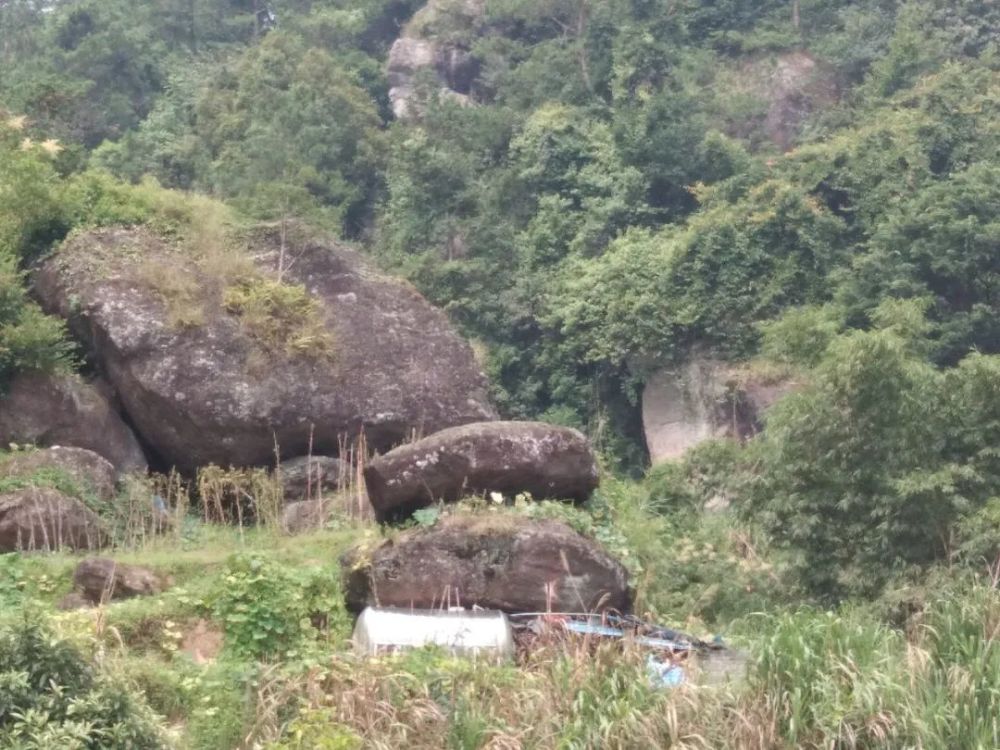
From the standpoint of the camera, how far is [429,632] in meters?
9.62

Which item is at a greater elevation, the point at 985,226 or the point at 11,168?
the point at 11,168

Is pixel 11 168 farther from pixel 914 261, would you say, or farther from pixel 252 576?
pixel 914 261

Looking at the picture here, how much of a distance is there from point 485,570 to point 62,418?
20.5 ft

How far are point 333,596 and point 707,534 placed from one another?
15.3 ft

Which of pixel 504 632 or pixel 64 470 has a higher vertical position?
pixel 64 470

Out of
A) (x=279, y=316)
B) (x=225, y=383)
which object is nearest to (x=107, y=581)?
(x=225, y=383)

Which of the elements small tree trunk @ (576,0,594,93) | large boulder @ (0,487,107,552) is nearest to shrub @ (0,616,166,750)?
large boulder @ (0,487,107,552)

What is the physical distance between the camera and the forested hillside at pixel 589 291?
8602mm

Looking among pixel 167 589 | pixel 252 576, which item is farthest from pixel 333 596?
pixel 167 589

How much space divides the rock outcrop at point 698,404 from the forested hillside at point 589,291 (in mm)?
64

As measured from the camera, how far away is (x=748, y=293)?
75.7 ft

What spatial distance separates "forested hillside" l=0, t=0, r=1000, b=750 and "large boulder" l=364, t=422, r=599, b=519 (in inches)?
19.0

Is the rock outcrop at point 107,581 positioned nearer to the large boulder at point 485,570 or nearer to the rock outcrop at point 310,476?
the large boulder at point 485,570

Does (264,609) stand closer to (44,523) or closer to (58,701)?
(58,701)
